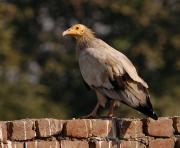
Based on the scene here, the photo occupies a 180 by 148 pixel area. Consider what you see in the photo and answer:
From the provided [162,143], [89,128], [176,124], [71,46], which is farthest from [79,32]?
[71,46]

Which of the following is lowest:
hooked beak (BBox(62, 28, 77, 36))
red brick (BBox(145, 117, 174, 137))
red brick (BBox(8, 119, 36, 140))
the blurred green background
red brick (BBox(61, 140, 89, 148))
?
red brick (BBox(61, 140, 89, 148))

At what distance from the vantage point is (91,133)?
9977 mm

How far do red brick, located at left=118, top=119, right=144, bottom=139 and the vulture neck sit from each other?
7.80 ft

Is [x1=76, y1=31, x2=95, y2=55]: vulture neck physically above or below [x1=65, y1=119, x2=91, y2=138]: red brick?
above

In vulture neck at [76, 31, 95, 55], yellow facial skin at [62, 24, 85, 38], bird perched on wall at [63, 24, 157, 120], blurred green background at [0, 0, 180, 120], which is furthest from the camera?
blurred green background at [0, 0, 180, 120]

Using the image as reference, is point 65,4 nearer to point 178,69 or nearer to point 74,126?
point 178,69

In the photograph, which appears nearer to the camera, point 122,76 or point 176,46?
point 122,76

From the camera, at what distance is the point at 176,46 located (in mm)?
34531

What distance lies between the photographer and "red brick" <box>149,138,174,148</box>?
10.2 metres

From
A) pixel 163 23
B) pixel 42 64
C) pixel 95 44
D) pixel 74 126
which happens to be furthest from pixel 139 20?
pixel 74 126

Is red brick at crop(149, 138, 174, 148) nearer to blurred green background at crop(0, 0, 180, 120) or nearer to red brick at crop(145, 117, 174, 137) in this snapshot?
red brick at crop(145, 117, 174, 137)

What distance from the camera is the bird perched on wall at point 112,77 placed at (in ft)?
36.7

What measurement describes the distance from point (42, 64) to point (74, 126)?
25.8 metres

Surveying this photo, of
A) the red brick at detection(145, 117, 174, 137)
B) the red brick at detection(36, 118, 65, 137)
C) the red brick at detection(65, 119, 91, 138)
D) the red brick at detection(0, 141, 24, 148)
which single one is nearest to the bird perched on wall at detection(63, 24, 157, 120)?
the red brick at detection(145, 117, 174, 137)
